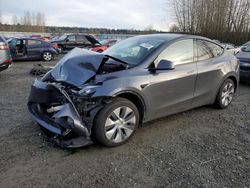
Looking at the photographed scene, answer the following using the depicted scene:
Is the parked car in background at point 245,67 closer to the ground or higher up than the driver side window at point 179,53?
closer to the ground

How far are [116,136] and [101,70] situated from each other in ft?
3.26

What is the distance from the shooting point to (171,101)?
12.9 feet

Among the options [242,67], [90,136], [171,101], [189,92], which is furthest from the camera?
[242,67]

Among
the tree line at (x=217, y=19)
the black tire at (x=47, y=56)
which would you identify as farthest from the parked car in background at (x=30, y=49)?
the tree line at (x=217, y=19)

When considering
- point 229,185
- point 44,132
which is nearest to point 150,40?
point 44,132

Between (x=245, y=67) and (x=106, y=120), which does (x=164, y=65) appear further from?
(x=245, y=67)

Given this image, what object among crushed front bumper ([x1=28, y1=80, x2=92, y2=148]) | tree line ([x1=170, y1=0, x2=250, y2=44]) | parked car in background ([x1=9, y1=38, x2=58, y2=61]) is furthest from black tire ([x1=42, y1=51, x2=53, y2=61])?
tree line ([x1=170, y1=0, x2=250, y2=44])

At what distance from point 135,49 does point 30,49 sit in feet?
33.7

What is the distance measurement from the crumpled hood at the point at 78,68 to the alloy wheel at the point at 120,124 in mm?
641

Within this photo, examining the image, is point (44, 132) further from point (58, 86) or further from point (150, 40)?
point (150, 40)

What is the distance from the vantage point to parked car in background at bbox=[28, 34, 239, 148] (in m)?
3.12

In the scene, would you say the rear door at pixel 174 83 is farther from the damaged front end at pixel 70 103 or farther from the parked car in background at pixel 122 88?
the damaged front end at pixel 70 103

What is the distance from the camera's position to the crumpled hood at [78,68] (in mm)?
3359

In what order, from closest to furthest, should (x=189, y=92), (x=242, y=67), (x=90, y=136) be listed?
(x=90, y=136) < (x=189, y=92) < (x=242, y=67)
